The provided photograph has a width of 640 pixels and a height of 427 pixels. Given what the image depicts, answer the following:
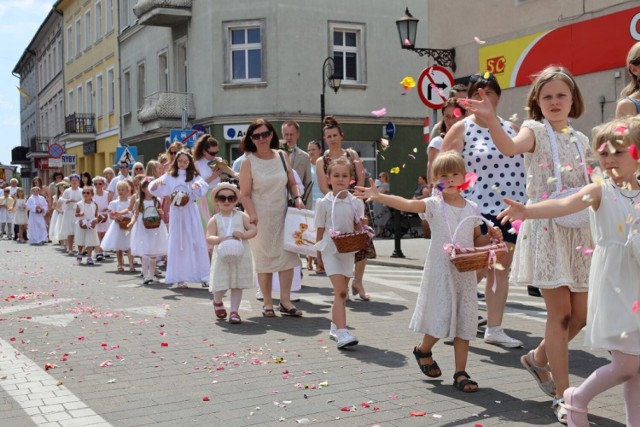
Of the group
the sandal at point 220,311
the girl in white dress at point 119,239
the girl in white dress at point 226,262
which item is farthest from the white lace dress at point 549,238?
the girl in white dress at point 119,239

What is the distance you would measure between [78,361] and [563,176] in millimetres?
3775

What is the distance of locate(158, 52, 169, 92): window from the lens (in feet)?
104

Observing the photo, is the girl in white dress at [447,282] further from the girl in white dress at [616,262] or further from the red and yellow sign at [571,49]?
the red and yellow sign at [571,49]

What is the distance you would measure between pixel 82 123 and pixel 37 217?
18.0m

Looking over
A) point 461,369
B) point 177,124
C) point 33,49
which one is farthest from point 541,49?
point 33,49

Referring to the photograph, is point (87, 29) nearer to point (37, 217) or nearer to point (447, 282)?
point (37, 217)

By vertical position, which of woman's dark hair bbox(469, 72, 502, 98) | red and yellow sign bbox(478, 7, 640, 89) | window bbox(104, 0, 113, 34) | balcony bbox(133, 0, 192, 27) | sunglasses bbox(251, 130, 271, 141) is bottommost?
sunglasses bbox(251, 130, 271, 141)

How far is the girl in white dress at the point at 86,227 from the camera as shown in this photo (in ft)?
54.4

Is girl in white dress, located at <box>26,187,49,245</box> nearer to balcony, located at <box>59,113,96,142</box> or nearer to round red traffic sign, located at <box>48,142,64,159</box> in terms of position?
round red traffic sign, located at <box>48,142,64,159</box>

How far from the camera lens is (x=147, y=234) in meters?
12.5

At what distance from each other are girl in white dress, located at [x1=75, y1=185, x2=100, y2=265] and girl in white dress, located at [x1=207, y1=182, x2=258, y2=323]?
8.53m

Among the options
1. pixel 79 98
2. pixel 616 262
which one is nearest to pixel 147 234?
pixel 616 262

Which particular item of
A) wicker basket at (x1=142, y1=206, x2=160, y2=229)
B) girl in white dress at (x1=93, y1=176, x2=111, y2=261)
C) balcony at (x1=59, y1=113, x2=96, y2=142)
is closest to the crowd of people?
wicker basket at (x1=142, y1=206, x2=160, y2=229)

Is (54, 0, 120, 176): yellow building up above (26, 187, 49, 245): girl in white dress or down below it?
above
